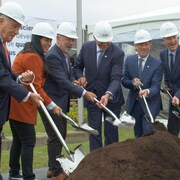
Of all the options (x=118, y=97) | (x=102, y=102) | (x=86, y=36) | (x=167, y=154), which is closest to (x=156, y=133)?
(x=167, y=154)

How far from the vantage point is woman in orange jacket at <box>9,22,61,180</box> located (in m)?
5.37

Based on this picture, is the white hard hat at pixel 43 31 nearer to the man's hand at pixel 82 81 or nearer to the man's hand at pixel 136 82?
the man's hand at pixel 82 81

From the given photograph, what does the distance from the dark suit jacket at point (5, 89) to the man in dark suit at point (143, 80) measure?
2.15 metres

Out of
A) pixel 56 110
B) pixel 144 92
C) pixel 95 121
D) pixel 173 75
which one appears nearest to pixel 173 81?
pixel 173 75

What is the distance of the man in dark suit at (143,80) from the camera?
635cm

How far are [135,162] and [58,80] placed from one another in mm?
2364

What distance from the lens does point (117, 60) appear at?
6434 millimetres

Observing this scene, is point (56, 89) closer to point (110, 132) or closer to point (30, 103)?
point (30, 103)

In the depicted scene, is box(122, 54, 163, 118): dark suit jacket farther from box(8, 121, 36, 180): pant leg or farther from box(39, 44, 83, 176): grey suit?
box(8, 121, 36, 180): pant leg

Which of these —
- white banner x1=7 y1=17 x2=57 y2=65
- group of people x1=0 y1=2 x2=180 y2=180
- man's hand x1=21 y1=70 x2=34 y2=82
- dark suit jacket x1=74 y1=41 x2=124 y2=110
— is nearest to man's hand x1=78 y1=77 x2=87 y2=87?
group of people x1=0 y1=2 x2=180 y2=180

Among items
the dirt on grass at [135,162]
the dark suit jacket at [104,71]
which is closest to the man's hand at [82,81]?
the dark suit jacket at [104,71]

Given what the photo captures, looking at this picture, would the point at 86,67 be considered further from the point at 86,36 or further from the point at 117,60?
the point at 86,36

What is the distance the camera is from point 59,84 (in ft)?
19.1

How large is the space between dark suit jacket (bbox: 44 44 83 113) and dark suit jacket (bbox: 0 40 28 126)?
3.70 ft
